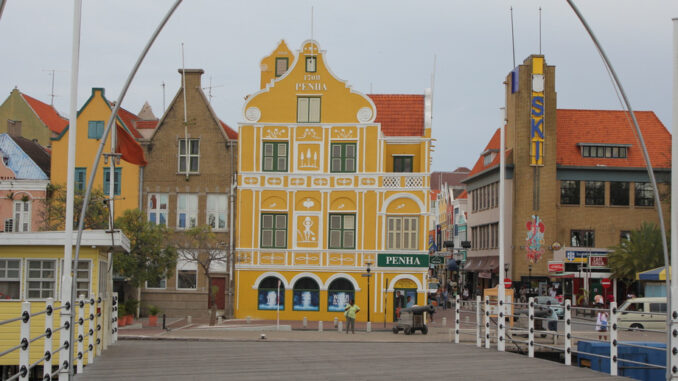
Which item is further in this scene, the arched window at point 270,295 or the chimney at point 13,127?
the chimney at point 13,127

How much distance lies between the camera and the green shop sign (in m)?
47.3

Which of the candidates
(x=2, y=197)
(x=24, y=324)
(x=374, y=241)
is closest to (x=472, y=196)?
(x=374, y=241)

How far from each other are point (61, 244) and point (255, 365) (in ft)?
21.6

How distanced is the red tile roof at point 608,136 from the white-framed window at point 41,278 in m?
52.2

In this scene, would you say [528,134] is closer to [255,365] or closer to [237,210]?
[237,210]

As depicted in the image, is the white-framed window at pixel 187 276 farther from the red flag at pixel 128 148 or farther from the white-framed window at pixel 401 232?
the red flag at pixel 128 148

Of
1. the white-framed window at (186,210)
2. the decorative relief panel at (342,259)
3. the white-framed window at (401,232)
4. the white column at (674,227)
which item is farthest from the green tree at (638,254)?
the white column at (674,227)

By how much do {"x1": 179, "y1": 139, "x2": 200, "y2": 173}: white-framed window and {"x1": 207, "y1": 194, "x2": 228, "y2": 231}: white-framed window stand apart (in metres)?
1.88

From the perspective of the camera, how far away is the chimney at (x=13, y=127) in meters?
61.3

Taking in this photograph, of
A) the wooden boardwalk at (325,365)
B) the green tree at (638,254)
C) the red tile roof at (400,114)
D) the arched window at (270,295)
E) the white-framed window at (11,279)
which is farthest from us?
the green tree at (638,254)

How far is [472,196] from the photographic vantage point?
82.9 meters

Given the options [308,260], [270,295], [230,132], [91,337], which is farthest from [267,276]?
[91,337]

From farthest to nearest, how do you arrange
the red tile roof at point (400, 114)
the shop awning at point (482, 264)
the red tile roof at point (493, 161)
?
the red tile roof at point (493, 161), the shop awning at point (482, 264), the red tile roof at point (400, 114)

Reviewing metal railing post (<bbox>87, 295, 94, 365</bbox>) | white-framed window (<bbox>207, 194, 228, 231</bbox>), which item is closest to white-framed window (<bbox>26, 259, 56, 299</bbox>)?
metal railing post (<bbox>87, 295, 94, 365</bbox>)
